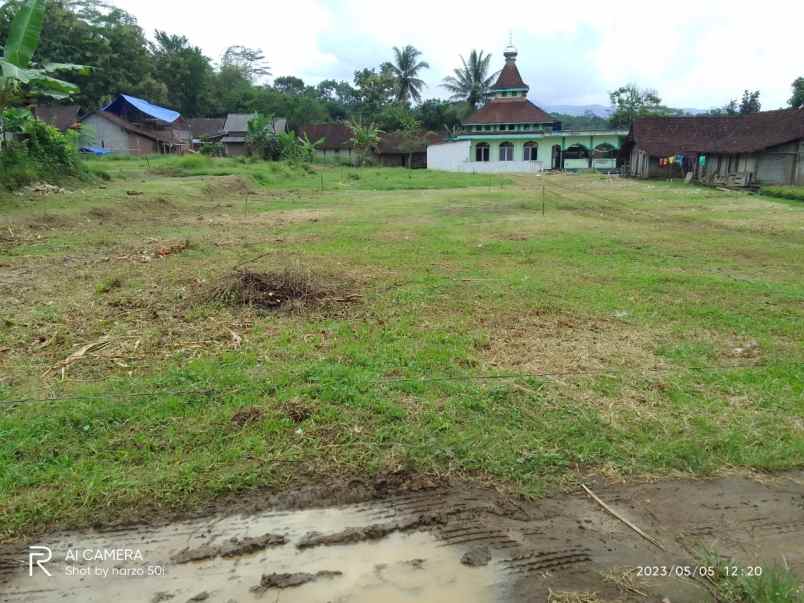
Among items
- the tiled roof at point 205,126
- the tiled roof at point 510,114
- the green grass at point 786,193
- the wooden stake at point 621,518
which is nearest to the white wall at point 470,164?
the tiled roof at point 510,114

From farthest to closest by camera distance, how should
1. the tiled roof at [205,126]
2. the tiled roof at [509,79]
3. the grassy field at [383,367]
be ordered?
the tiled roof at [205,126], the tiled roof at [509,79], the grassy field at [383,367]

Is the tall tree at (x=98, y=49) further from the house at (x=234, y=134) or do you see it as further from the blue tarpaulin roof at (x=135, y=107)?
the house at (x=234, y=134)

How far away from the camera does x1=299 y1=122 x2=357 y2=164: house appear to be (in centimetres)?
4547

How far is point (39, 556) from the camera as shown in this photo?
2701mm

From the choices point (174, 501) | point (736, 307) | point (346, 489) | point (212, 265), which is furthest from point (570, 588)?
point (212, 265)

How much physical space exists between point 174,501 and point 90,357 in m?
2.34

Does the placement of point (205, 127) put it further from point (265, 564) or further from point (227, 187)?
point (265, 564)

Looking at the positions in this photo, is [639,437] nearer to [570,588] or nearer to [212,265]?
[570,588]

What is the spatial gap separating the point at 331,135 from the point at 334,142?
→ 37.1 inches

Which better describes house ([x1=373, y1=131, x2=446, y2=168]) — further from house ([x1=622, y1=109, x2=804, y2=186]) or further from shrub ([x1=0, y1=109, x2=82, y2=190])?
shrub ([x1=0, y1=109, x2=82, y2=190])

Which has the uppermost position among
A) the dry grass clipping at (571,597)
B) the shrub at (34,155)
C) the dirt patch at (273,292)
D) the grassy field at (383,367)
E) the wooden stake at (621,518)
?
the shrub at (34,155)

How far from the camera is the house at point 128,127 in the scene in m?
37.4

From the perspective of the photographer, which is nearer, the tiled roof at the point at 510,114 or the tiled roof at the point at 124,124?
the tiled roof at the point at 124,124

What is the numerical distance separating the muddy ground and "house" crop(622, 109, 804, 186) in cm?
2696
